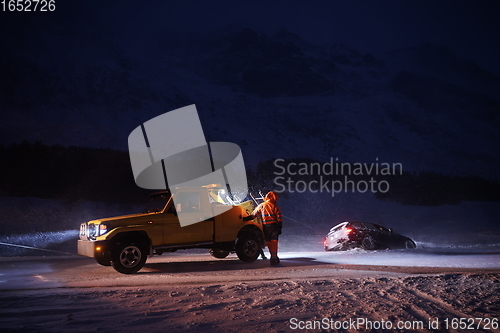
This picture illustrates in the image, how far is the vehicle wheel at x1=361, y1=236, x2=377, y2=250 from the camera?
50.8ft

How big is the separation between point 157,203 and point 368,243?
7.97 metres

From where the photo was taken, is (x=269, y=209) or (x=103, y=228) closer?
(x=103, y=228)

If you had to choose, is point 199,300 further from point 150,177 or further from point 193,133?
point 193,133

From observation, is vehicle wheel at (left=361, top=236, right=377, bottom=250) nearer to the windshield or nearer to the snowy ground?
the snowy ground

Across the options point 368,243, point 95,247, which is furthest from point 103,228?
point 368,243

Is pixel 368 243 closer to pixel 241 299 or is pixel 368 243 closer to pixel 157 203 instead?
pixel 157 203

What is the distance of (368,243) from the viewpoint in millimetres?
15609

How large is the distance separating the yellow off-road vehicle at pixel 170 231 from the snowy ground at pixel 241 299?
1.85 ft

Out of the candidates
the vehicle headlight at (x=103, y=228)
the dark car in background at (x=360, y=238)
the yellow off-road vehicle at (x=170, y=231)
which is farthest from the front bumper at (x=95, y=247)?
the dark car in background at (x=360, y=238)

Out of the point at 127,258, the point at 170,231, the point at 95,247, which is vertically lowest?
the point at 127,258

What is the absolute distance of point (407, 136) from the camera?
187 ft

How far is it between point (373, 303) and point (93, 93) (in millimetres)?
47192

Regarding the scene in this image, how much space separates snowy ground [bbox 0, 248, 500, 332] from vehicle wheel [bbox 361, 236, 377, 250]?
479cm

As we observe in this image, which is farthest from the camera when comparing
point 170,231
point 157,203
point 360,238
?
point 360,238
